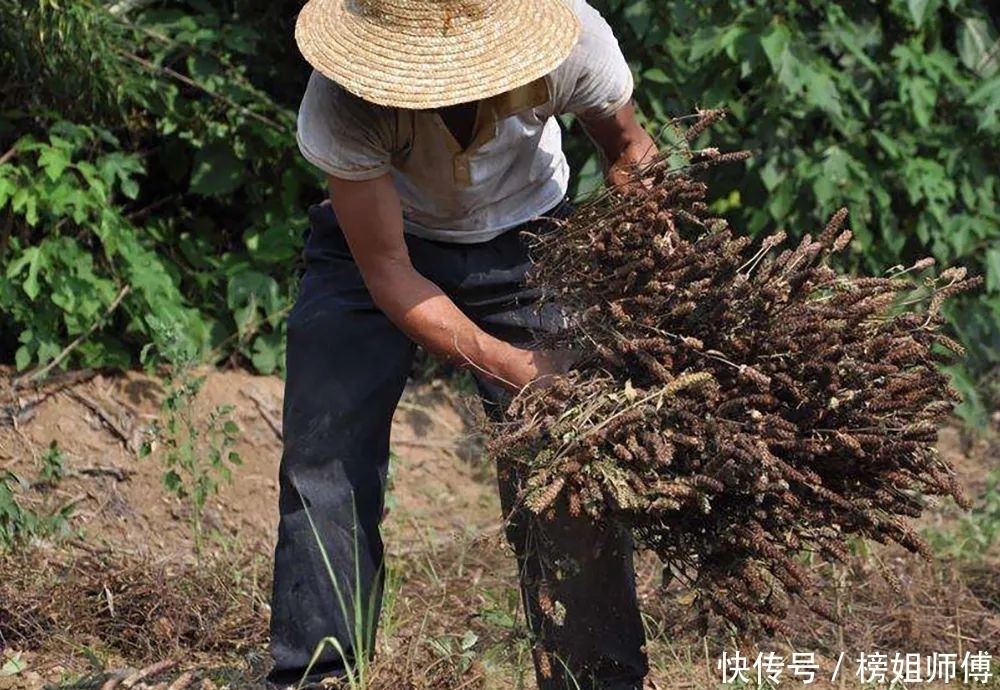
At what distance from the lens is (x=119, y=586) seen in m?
4.12

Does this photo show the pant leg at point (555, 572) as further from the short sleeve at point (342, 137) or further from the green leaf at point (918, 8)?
the green leaf at point (918, 8)

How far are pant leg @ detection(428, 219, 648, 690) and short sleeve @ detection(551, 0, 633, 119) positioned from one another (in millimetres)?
338

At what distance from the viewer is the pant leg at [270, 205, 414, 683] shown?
130 inches

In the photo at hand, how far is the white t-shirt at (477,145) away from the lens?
306cm

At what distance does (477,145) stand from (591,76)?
10.9 inches

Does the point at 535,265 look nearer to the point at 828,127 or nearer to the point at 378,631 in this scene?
the point at 378,631

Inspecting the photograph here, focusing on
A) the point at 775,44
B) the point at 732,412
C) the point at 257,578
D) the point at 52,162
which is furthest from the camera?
the point at 775,44

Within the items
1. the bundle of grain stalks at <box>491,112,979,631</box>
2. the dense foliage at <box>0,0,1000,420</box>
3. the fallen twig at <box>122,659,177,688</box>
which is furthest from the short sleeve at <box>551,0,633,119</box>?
the dense foliage at <box>0,0,1000,420</box>

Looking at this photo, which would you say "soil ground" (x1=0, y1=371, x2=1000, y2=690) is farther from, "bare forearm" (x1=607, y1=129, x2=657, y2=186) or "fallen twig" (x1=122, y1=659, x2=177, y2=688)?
"bare forearm" (x1=607, y1=129, x2=657, y2=186)

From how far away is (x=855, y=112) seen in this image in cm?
572

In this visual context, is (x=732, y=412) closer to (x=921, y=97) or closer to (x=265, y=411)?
(x=265, y=411)

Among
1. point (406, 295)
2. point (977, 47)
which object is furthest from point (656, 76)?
point (406, 295)

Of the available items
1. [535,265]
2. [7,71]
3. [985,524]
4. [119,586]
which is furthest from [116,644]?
[985,524]

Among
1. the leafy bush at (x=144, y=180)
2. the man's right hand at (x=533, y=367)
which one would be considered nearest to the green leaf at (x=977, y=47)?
the leafy bush at (x=144, y=180)
